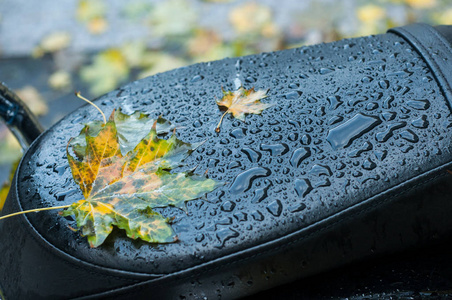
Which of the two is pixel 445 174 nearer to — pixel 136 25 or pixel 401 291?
pixel 401 291

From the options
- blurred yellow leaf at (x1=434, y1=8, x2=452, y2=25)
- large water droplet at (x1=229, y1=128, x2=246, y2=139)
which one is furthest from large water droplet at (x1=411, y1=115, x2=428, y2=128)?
blurred yellow leaf at (x1=434, y1=8, x2=452, y2=25)

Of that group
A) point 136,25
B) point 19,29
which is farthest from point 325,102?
point 19,29

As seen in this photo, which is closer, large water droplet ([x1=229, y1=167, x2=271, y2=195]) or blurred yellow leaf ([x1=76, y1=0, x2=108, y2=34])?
large water droplet ([x1=229, y1=167, x2=271, y2=195])

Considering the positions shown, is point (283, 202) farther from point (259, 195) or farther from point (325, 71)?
point (325, 71)

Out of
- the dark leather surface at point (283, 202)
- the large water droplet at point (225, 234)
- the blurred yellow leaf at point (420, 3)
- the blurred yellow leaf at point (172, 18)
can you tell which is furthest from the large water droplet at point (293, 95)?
the blurred yellow leaf at point (420, 3)

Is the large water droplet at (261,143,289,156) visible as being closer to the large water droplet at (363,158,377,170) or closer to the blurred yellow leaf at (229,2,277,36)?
the large water droplet at (363,158,377,170)

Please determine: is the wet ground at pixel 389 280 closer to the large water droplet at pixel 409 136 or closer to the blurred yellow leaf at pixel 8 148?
the large water droplet at pixel 409 136

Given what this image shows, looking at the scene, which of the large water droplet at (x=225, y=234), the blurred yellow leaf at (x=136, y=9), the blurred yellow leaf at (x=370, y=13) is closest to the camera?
the large water droplet at (x=225, y=234)
